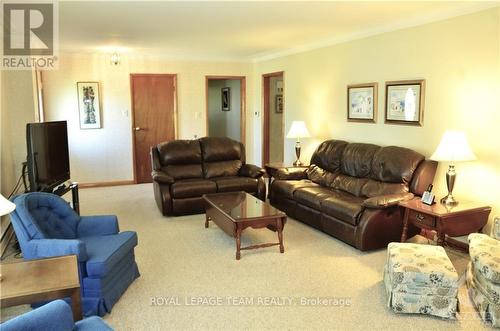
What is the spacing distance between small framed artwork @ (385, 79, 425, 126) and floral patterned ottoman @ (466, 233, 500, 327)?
5.90ft

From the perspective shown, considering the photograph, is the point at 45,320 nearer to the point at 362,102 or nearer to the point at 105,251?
the point at 105,251

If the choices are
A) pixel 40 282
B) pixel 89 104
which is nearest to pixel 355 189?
pixel 40 282

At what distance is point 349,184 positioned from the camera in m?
4.80

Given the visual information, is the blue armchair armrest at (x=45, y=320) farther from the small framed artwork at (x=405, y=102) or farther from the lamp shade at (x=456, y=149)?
the small framed artwork at (x=405, y=102)

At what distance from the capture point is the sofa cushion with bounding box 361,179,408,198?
13.8ft

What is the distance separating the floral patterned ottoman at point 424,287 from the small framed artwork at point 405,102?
1987mm

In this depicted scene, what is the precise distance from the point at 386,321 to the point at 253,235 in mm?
1988

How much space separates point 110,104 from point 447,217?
5778 millimetres

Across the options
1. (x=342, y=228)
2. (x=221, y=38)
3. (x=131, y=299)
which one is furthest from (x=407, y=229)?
(x=221, y=38)

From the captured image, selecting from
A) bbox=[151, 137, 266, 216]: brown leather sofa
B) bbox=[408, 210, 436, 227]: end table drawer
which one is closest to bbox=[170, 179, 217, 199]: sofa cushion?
bbox=[151, 137, 266, 216]: brown leather sofa

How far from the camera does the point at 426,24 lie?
4285 millimetres

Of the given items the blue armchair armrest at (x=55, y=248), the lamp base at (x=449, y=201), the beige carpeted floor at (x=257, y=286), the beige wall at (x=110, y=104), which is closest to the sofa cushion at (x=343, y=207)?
the beige carpeted floor at (x=257, y=286)

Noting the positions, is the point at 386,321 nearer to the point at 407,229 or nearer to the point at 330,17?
the point at 407,229

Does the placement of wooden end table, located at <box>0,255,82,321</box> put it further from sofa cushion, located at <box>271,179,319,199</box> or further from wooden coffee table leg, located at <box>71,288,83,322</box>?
sofa cushion, located at <box>271,179,319,199</box>
